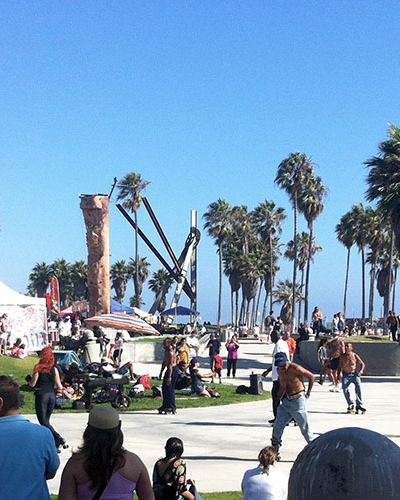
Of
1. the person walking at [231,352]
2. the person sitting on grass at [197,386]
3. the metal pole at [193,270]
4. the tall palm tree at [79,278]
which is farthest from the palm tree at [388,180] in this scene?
the tall palm tree at [79,278]

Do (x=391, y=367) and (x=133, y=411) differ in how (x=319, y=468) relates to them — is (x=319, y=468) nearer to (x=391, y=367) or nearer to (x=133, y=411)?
(x=133, y=411)

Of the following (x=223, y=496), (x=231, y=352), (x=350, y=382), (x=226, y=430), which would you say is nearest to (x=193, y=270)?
(x=231, y=352)

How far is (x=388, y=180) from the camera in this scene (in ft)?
119

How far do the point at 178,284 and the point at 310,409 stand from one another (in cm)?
5821

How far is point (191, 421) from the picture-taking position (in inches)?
639

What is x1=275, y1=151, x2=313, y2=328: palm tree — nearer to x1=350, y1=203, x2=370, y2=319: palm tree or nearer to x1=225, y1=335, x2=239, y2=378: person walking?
x1=350, y1=203, x2=370, y2=319: palm tree

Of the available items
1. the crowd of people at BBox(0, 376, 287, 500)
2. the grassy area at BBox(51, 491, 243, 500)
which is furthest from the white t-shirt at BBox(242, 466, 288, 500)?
the crowd of people at BBox(0, 376, 287, 500)

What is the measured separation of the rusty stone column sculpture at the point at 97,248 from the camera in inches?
1716

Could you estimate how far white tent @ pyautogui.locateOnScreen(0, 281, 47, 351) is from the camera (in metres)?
32.7

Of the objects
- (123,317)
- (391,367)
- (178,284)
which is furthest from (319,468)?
(178,284)

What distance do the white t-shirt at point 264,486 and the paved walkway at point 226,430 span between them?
2.05 meters

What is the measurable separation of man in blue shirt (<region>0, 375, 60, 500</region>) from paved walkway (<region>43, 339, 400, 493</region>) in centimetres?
503

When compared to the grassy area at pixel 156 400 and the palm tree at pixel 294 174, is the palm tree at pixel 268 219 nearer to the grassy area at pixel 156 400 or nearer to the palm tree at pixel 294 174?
the palm tree at pixel 294 174

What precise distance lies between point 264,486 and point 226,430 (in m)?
7.54
